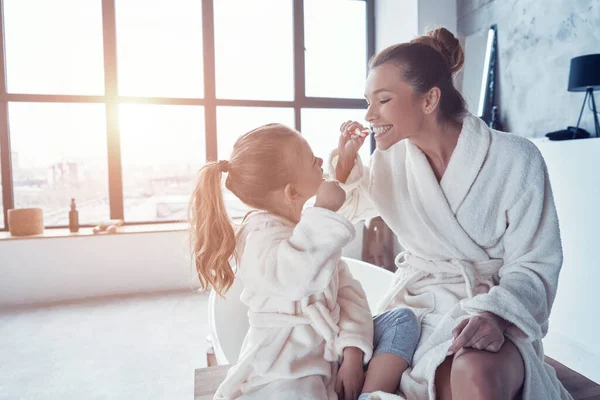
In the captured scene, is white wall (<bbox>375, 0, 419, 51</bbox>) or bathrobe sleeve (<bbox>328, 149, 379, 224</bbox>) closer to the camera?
bathrobe sleeve (<bbox>328, 149, 379, 224</bbox>)

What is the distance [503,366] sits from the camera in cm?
80

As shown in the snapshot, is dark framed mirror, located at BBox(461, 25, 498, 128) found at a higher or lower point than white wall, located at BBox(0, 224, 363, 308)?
higher

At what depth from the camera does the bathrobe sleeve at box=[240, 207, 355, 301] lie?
2.93ft

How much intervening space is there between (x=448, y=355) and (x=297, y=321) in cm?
34

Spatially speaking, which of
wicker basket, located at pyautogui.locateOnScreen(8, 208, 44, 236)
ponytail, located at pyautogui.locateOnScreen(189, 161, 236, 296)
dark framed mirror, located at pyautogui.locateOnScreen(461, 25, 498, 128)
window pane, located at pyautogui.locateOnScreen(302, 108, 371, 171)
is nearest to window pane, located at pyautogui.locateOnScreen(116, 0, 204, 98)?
window pane, located at pyautogui.locateOnScreen(302, 108, 371, 171)

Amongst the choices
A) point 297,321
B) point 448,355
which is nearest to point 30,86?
point 297,321

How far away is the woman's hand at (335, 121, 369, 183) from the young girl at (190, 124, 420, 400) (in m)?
0.14

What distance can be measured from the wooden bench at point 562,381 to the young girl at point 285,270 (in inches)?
7.8

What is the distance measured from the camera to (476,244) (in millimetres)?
1124

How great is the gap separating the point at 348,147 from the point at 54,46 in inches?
128

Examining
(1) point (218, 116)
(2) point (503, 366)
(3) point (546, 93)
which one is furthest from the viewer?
(1) point (218, 116)

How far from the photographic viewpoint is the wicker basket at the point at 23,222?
315 centimetres

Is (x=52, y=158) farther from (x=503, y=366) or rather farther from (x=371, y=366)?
(x=503, y=366)

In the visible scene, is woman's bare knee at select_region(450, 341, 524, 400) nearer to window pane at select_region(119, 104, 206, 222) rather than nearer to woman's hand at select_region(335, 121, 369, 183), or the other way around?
woman's hand at select_region(335, 121, 369, 183)
